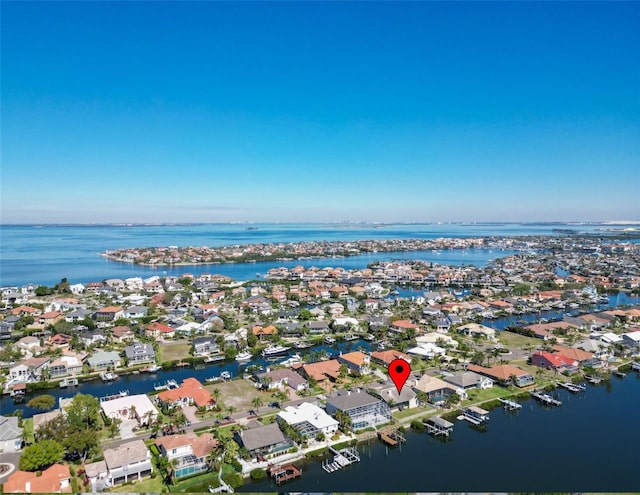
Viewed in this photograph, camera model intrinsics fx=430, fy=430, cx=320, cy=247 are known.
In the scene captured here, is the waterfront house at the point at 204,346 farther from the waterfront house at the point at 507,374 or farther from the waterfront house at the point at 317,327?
the waterfront house at the point at 507,374

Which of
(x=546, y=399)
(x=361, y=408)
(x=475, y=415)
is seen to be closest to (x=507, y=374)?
(x=546, y=399)

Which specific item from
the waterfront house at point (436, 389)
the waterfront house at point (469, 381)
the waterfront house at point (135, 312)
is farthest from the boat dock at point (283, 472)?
the waterfront house at point (135, 312)

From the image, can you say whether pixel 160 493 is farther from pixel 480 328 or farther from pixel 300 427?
pixel 480 328

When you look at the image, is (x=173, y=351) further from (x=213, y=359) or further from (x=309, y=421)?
(x=309, y=421)

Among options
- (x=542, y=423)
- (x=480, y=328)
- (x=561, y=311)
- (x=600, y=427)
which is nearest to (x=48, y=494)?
(x=542, y=423)

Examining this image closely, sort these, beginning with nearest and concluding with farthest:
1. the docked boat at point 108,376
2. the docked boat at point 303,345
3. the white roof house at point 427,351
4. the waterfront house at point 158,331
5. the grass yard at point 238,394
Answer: the grass yard at point 238,394
the docked boat at point 108,376
the white roof house at point 427,351
the docked boat at point 303,345
the waterfront house at point 158,331

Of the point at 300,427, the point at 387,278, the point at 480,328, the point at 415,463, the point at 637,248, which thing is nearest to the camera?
the point at 415,463

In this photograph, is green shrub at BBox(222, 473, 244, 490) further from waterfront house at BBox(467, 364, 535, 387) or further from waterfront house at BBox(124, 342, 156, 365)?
waterfront house at BBox(467, 364, 535, 387)
